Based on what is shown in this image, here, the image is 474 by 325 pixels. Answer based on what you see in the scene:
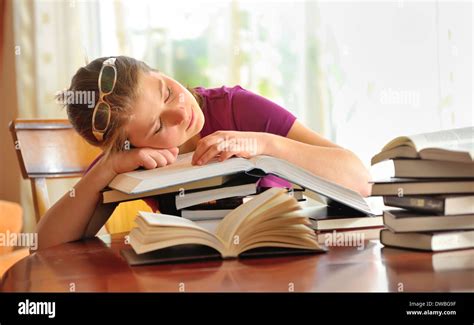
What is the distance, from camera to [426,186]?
0.82m

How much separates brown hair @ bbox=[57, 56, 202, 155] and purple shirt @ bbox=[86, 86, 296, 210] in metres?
0.40

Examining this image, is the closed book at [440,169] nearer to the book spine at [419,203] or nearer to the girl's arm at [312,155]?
the book spine at [419,203]

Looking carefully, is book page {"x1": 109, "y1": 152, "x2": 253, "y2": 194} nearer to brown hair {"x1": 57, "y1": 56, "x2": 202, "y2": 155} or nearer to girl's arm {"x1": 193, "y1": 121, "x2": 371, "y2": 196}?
girl's arm {"x1": 193, "y1": 121, "x2": 371, "y2": 196}

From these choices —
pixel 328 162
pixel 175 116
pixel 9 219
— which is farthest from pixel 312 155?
pixel 9 219

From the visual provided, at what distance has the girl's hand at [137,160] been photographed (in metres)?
1.24

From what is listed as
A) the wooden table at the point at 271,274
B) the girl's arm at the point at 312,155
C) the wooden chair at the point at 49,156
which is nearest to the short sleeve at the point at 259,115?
the girl's arm at the point at 312,155

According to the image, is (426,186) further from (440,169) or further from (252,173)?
(252,173)

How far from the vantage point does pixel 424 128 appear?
2.74 metres

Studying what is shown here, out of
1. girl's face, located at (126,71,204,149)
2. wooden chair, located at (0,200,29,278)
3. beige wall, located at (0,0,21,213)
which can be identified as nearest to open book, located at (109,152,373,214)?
girl's face, located at (126,71,204,149)

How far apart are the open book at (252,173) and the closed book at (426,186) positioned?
119 millimetres

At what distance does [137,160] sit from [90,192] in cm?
11

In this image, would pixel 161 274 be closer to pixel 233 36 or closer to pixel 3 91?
pixel 233 36

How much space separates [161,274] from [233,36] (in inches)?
91.9
